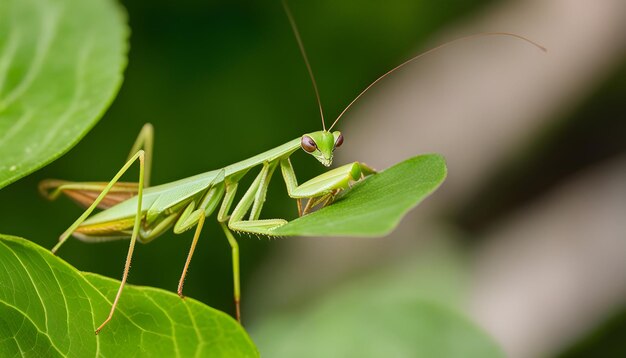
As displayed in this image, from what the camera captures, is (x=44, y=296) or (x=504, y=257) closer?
(x=44, y=296)

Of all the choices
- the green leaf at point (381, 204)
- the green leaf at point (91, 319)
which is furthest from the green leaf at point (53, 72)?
the green leaf at point (381, 204)

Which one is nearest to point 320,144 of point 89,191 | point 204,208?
point 204,208

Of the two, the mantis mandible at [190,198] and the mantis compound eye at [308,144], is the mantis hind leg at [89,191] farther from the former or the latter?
the mantis compound eye at [308,144]

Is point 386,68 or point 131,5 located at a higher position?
point 386,68

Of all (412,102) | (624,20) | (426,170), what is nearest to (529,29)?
(624,20)

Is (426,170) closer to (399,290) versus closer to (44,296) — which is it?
(44,296)

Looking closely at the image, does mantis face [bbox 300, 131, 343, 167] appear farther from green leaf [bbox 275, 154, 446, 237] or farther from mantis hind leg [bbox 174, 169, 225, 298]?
green leaf [bbox 275, 154, 446, 237]

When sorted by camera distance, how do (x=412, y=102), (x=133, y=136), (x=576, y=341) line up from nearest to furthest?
(x=576, y=341) < (x=133, y=136) < (x=412, y=102)
